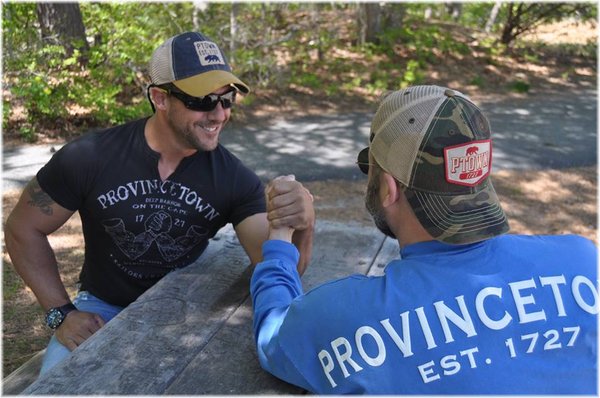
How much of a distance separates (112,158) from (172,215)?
0.35 m

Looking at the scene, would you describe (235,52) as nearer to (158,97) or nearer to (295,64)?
(295,64)

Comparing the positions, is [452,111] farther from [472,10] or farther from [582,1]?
[472,10]

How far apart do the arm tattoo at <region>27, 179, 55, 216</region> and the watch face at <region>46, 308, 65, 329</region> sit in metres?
0.42

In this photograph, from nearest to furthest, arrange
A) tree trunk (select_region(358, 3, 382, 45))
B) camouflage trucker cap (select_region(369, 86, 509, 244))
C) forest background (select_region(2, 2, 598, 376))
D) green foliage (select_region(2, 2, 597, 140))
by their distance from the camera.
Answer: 1. camouflage trucker cap (select_region(369, 86, 509, 244))
2. forest background (select_region(2, 2, 598, 376))
3. green foliage (select_region(2, 2, 597, 140))
4. tree trunk (select_region(358, 3, 382, 45))

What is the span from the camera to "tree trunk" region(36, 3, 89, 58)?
796cm

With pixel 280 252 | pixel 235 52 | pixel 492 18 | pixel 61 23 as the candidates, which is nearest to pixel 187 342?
pixel 280 252

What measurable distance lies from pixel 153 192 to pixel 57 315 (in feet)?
2.18

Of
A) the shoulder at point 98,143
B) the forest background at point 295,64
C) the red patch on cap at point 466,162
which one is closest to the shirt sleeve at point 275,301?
the red patch on cap at point 466,162

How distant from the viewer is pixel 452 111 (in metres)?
1.58

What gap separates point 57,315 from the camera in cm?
274

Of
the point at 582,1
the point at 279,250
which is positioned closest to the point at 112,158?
the point at 279,250

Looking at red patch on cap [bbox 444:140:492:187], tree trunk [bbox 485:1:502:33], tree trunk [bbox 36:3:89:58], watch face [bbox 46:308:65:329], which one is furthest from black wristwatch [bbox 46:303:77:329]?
tree trunk [bbox 485:1:502:33]

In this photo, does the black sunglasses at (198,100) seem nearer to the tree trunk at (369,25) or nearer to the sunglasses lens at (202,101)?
the sunglasses lens at (202,101)

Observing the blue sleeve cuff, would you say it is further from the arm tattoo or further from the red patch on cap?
the arm tattoo
